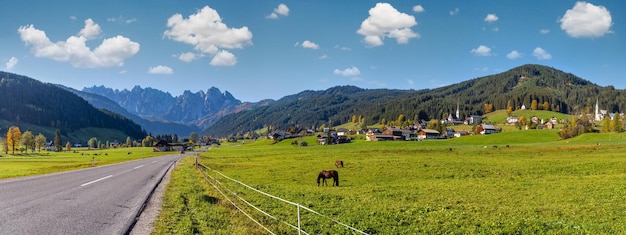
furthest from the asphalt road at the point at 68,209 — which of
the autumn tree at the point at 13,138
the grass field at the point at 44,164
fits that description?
the autumn tree at the point at 13,138

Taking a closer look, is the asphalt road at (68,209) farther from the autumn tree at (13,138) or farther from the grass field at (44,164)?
the autumn tree at (13,138)

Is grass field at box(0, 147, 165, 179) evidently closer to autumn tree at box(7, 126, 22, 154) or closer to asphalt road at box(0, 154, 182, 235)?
asphalt road at box(0, 154, 182, 235)

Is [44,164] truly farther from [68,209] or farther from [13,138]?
[13,138]

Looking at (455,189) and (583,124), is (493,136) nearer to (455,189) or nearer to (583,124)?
(583,124)

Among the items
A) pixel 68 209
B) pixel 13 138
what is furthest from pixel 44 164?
pixel 13 138

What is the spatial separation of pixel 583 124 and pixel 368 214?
693ft

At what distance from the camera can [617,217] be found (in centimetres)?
2031

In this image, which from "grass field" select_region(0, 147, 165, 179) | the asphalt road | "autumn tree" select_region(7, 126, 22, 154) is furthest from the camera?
"autumn tree" select_region(7, 126, 22, 154)

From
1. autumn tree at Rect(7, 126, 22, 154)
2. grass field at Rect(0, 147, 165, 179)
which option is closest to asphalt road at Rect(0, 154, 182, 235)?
grass field at Rect(0, 147, 165, 179)

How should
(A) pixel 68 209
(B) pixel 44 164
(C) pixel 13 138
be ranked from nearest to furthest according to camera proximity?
(A) pixel 68 209 → (B) pixel 44 164 → (C) pixel 13 138

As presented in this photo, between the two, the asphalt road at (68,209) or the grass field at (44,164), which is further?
the grass field at (44,164)

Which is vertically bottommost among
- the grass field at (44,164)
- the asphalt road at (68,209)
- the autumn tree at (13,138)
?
the grass field at (44,164)

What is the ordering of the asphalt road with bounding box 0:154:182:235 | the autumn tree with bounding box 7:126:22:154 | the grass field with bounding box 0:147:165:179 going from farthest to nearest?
the autumn tree with bounding box 7:126:22:154 < the grass field with bounding box 0:147:165:179 < the asphalt road with bounding box 0:154:182:235

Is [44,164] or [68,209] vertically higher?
[68,209]
